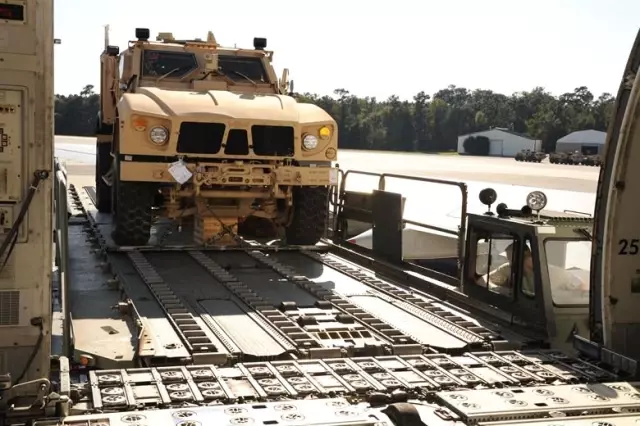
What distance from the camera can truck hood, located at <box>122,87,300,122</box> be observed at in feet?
29.7

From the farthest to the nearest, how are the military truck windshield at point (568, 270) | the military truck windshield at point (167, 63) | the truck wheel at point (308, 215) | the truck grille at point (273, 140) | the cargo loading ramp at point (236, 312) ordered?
the military truck windshield at point (167, 63) < the truck wheel at point (308, 215) < the truck grille at point (273, 140) < the military truck windshield at point (568, 270) < the cargo loading ramp at point (236, 312)

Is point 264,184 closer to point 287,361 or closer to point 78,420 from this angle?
point 287,361

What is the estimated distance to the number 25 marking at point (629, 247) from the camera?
5.35 meters

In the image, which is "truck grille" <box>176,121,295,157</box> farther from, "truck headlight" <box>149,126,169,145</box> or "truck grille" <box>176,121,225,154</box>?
"truck headlight" <box>149,126,169,145</box>

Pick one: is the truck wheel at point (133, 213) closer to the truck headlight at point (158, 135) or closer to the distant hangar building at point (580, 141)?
the truck headlight at point (158, 135)

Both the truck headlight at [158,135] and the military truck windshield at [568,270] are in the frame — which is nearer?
the military truck windshield at [568,270]

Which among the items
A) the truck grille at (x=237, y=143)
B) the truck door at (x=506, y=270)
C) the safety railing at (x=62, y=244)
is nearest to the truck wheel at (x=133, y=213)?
the truck grille at (x=237, y=143)

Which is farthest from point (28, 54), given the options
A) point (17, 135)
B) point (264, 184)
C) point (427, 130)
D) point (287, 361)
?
point (427, 130)

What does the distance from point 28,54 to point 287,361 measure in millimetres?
2293

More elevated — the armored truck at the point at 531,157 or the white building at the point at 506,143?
the white building at the point at 506,143

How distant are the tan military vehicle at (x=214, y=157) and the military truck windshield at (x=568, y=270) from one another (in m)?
3.64

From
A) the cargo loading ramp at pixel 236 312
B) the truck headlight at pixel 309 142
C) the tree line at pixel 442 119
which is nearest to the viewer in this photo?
the cargo loading ramp at pixel 236 312

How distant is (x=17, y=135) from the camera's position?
4.02m

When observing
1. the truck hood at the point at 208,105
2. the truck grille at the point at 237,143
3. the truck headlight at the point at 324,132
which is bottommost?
the truck grille at the point at 237,143
